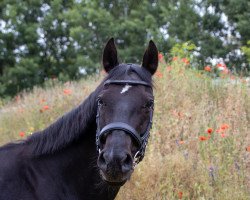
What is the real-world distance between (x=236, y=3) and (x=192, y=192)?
40.3 ft

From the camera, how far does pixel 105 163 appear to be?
284cm

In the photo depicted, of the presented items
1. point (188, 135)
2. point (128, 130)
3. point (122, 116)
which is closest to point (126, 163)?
point (128, 130)

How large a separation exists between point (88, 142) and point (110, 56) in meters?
0.69

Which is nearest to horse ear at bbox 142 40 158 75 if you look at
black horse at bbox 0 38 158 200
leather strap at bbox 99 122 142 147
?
black horse at bbox 0 38 158 200

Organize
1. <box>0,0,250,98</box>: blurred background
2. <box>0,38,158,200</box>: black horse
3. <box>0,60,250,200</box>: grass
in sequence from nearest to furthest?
1. <box>0,38,158,200</box>: black horse
2. <box>0,60,250,200</box>: grass
3. <box>0,0,250,98</box>: blurred background

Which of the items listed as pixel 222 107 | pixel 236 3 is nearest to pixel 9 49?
pixel 236 3

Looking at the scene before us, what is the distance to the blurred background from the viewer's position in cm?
1727

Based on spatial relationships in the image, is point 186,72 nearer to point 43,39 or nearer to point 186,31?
point 186,31

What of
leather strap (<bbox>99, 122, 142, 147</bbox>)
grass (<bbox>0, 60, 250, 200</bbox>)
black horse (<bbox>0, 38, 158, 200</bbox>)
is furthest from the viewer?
grass (<bbox>0, 60, 250, 200</bbox>)

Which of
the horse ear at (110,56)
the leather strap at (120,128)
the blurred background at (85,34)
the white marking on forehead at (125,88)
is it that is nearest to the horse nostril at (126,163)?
the leather strap at (120,128)

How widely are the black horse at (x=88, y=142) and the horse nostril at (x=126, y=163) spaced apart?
0.21ft

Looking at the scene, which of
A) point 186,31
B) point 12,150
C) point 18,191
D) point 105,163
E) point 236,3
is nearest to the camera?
point 105,163

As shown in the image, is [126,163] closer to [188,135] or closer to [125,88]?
[125,88]

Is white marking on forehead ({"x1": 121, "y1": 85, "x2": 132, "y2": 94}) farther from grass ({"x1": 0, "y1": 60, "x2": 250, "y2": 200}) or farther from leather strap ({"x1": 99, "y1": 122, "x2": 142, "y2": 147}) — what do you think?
grass ({"x1": 0, "y1": 60, "x2": 250, "y2": 200})
